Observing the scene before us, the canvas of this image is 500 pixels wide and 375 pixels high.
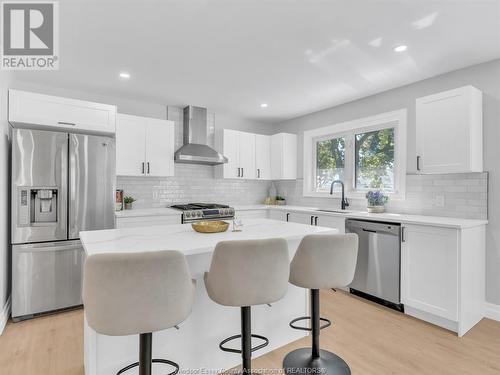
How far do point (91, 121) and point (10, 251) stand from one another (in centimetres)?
157

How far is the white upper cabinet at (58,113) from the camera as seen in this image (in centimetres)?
287

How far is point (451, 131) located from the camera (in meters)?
2.79

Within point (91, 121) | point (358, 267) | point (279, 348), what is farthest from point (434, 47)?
point (91, 121)

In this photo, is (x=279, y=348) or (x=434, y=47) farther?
(x=434, y=47)

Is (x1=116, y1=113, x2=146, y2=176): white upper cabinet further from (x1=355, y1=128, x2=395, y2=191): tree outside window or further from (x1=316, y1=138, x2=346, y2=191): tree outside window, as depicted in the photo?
(x1=355, y1=128, x2=395, y2=191): tree outside window

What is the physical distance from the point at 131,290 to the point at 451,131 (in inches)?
122

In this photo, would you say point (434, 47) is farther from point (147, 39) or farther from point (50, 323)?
point (50, 323)

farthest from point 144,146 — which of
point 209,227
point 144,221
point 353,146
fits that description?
point 353,146

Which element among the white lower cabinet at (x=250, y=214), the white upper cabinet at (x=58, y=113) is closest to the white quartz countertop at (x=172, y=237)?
the white upper cabinet at (x=58, y=113)

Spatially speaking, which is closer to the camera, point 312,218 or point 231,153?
point 312,218

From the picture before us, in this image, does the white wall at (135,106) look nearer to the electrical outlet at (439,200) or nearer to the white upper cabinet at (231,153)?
the white upper cabinet at (231,153)

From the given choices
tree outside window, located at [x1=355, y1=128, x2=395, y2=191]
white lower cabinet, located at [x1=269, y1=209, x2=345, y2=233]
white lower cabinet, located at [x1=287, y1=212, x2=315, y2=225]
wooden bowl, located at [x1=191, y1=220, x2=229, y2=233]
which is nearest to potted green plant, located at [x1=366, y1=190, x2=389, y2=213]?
tree outside window, located at [x1=355, y1=128, x2=395, y2=191]

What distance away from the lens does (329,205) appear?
4527 mm

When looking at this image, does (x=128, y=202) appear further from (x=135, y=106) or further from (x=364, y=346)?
(x=364, y=346)
